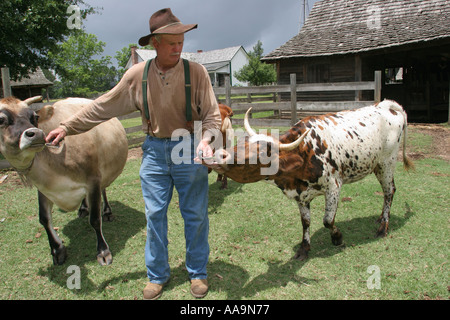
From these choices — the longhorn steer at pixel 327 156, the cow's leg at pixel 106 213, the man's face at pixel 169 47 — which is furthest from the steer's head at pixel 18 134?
the cow's leg at pixel 106 213

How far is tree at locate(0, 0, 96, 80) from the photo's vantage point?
10859 mm

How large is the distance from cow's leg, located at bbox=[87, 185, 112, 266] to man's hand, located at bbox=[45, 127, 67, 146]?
107 cm

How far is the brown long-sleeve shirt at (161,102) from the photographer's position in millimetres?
2980

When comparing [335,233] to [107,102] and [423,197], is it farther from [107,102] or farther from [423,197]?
[107,102]

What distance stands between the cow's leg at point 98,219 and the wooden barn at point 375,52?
12451 millimetres

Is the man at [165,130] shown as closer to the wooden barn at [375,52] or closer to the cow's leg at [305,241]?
the cow's leg at [305,241]

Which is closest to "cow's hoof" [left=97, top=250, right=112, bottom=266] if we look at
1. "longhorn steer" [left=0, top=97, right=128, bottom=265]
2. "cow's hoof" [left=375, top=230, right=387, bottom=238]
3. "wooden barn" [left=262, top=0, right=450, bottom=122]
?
"longhorn steer" [left=0, top=97, right=128, bottom=265]

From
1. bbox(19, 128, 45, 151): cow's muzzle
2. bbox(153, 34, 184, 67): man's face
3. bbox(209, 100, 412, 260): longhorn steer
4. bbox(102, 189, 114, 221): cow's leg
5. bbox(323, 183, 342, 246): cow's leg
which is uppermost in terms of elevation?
bbox(153, 34, 184, 67): man's face

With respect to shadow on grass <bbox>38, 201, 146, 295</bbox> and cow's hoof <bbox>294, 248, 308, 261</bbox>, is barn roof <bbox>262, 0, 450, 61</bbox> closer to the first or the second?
cow's hoof <bbox>294, 248, 308, 261</bbox>

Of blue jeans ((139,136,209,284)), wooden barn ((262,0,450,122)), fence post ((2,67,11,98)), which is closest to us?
blue jeans ((139,136,209,284))

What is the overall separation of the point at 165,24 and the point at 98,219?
2.46 m

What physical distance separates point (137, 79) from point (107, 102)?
0.37m
